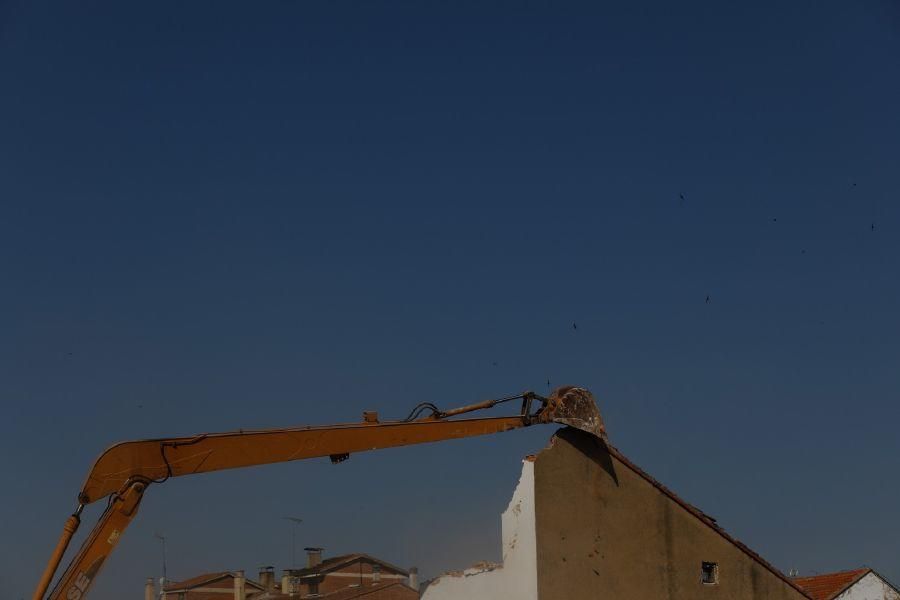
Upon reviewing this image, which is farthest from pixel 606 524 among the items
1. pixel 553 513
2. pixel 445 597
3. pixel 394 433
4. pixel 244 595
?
pixel 244 595

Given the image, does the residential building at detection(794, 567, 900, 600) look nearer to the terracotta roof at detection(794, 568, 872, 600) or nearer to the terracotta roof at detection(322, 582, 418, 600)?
the terracotta roof at detection(794, 568, 872, 600)

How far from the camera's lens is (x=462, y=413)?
18.1 meters

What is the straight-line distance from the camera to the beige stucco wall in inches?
703

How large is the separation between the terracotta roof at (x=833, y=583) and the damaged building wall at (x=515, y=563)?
14.8m

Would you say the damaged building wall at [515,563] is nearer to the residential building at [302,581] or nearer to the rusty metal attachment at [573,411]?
the rusty metal attachment at [573,411]

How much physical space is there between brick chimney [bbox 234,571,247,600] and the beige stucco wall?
3816 centimetres

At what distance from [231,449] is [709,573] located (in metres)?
9.87

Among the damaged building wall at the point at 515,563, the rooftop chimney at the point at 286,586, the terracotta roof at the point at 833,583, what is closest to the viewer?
the damaged building wall at the point at 515,563

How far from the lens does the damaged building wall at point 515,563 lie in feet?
57.5

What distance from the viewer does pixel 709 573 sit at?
19969 mm

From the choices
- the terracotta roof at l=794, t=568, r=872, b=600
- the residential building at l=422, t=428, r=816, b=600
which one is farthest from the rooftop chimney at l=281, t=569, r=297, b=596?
the residential building at l=422, t=428, r=816, b=600

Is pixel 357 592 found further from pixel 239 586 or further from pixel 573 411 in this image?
pixel 573 411

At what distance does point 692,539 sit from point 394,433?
6429 mm

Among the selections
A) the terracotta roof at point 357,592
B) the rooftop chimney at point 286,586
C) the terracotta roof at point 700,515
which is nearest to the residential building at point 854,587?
the terracotta roof at point 700,515
